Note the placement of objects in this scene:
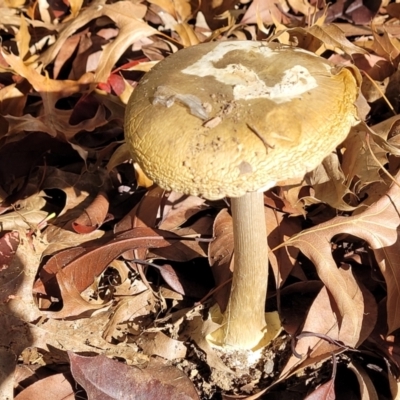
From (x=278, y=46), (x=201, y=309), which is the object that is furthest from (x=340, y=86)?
(x=201, y=309)

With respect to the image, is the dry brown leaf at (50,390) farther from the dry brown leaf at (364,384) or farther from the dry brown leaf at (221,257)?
the dry brown leaf at (364,384)

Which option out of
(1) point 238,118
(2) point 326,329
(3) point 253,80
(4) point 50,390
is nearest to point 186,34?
(3) point 253,80

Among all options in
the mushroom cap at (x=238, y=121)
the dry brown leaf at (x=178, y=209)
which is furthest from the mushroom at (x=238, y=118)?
the dry brown leaf at (x=178, y=209)

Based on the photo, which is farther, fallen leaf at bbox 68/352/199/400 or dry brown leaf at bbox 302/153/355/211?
dry brown leaf at bbox 302/153/355/211

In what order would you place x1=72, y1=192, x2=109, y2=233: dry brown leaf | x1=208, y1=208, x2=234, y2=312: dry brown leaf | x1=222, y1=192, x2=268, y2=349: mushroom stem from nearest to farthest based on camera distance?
x1=222, y1=192, x2=268, y2=349: mushroom stem < x1=208, y1=208, x2=234, y2=312: dry brown leaf < x1=72, y1=192, x2=109, y2=233: dry brown leaf

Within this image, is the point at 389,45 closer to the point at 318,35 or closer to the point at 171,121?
the point at 318,35

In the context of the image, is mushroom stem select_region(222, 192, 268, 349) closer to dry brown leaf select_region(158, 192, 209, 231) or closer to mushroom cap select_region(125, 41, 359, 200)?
mushroom cap select_region(125, 41, 359, 200)

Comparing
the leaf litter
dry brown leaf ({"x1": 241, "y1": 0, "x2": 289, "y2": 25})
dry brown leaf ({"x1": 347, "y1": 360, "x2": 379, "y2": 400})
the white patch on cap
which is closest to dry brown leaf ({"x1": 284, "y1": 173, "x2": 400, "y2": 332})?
the leaf litter

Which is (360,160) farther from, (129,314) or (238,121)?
(129,314)
